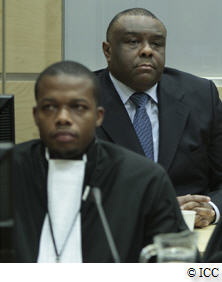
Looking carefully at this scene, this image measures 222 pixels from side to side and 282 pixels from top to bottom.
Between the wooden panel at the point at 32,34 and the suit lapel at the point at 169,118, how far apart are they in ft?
2.86

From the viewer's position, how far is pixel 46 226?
1.16 m

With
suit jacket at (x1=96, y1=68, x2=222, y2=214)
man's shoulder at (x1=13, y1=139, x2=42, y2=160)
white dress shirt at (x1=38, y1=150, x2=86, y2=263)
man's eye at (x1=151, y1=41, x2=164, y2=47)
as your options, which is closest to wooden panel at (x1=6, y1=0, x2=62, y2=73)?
suit jacket at (x1=96, y1=68, x2=222, y2=214)

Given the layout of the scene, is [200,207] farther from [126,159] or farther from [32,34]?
[32,34]

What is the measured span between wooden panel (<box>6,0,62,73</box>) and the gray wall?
0.06m

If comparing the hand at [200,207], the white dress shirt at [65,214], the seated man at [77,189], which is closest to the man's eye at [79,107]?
the seated man at [77,189]

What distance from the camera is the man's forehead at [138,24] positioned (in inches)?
83.0

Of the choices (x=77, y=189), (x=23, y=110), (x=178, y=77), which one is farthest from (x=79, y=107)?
(x=23, y=110)

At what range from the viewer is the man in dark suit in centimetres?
205

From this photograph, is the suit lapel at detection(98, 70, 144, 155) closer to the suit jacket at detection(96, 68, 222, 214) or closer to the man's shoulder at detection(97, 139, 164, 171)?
the suit jacket at detection(96, 68, 222, 214)

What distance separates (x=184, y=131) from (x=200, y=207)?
39 cm

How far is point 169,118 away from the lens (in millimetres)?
2111
